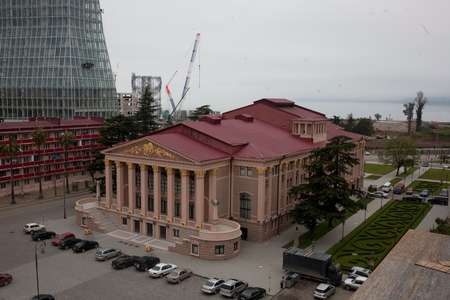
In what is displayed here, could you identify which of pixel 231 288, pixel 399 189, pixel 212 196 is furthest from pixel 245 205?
pixel 399 189

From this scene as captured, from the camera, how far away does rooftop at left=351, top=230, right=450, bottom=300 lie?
29656mm

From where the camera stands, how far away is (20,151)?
8600 cm

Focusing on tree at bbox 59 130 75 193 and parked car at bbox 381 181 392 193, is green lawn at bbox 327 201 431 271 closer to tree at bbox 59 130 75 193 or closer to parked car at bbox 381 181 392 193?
parked car at bbox 381 181 392 193

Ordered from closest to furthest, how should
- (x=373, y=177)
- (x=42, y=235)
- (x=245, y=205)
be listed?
(x=42, y=235)
(x=245, y=205)
(x=373, y=177)

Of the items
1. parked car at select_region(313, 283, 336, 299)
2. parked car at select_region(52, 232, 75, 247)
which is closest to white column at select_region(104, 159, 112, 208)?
parked car at select_region(52, 232, 75, 247)

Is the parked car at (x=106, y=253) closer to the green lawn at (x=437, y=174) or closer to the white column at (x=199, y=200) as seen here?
the white column at (x=199, y=200)

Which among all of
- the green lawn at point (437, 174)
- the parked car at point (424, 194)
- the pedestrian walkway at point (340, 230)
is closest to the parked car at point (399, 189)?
the parked car at point (424, 194)

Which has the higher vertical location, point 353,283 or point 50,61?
point 50,61

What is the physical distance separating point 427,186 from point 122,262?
7575 centimetres

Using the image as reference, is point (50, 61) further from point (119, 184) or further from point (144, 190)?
point (144, 190)

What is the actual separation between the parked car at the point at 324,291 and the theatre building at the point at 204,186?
43.9 feet

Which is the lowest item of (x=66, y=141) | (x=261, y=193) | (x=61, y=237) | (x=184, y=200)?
(x=61, y=237)

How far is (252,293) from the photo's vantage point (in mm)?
42375

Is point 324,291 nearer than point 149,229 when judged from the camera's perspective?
Yes
